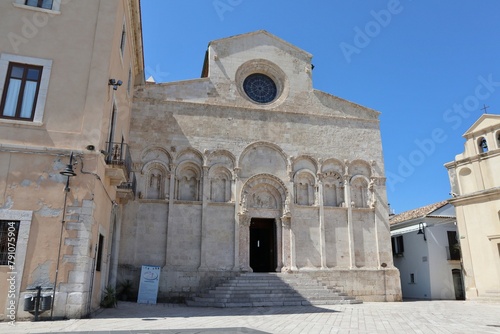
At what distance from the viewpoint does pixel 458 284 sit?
72.6ft

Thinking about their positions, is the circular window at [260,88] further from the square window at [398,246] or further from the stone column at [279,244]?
the square window at [398,246]

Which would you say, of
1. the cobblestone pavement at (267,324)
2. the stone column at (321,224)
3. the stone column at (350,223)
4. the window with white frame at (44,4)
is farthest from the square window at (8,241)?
the stone column at (350,223)

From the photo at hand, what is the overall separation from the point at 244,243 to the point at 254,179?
3030 millimetres

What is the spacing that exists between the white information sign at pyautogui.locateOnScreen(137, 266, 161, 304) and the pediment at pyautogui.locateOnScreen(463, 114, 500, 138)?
17015 mm

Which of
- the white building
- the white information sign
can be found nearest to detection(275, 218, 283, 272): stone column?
the white information sign

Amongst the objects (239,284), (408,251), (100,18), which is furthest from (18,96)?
(408,251)

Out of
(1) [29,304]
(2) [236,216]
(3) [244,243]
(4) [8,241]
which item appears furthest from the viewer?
(2) [236,216]

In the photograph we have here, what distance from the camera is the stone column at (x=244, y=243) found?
17500 mm

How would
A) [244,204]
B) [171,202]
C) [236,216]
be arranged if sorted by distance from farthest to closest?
[244,204] < [236,216] < [171,202]

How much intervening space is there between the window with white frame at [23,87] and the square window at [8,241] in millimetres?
2751

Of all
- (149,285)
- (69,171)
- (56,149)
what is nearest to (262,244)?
(149,285)

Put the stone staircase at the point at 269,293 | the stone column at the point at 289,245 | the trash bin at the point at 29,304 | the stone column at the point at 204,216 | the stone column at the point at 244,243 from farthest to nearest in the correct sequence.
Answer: the stone column at the point at 289,245 < the stone column at the point at 244,243 < the stone column at the point at 204,216 < the stone staircase at the point at 269,293 < the trash bin at the point at 29,304

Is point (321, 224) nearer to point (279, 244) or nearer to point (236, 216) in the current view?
point (279, 244)

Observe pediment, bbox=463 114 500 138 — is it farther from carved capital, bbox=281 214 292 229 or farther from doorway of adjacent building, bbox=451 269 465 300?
carved capital, bbox=281 214 292 229
